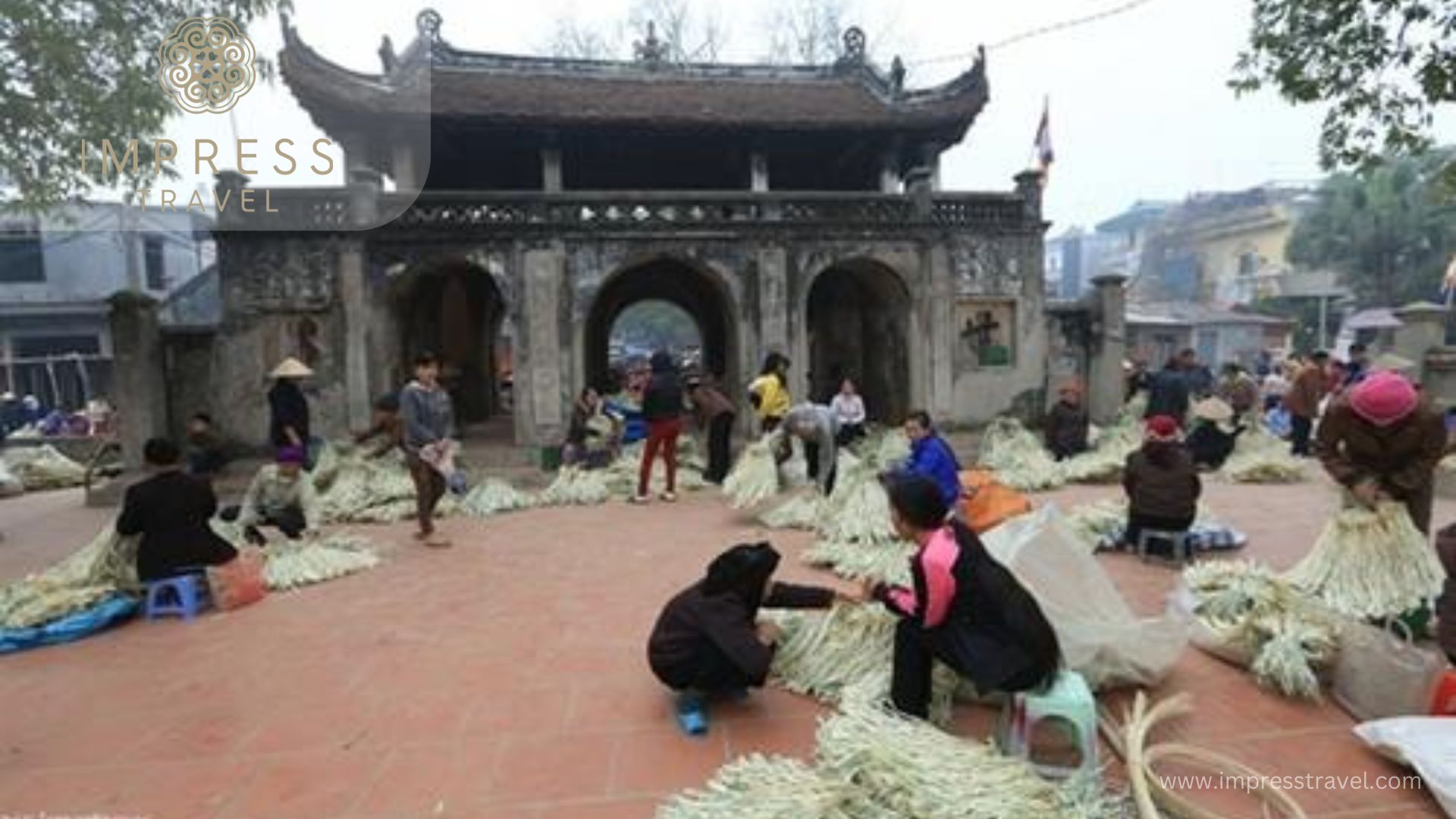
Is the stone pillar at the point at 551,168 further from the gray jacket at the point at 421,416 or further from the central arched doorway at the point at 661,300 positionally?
the gray jacket at the point at 421,416

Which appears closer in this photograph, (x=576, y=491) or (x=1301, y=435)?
(x=576, y=491)

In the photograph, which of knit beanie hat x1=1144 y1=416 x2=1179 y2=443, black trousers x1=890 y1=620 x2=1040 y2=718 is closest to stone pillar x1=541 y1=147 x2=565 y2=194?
knit beanie hat x1=1144 y1=416 x2=1179 y2=443

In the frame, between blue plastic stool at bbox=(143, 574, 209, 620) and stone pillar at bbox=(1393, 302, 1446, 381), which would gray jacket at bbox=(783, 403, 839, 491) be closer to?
blue plastic stool at bbox=(143, 574, 209, 620)

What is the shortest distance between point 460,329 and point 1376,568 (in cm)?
1505

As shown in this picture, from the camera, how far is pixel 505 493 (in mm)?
9242

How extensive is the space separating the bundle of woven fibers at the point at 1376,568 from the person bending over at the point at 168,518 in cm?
662

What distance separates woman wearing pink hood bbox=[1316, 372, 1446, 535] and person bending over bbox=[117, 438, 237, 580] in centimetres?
684

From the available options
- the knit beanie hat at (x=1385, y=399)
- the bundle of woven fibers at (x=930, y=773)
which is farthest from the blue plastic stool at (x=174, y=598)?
the knit beanie hat at (x=1385, y=399)

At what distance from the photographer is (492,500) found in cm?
909

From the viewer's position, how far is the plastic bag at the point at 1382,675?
129 inches

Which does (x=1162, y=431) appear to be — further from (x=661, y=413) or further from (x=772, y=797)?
(x=661, y=413)

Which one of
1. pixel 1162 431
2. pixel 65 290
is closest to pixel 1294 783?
pixel 1162 431

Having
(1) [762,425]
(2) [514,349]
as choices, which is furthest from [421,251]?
(1) [762,425]

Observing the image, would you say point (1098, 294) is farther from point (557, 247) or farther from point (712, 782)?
point (712, 782)
